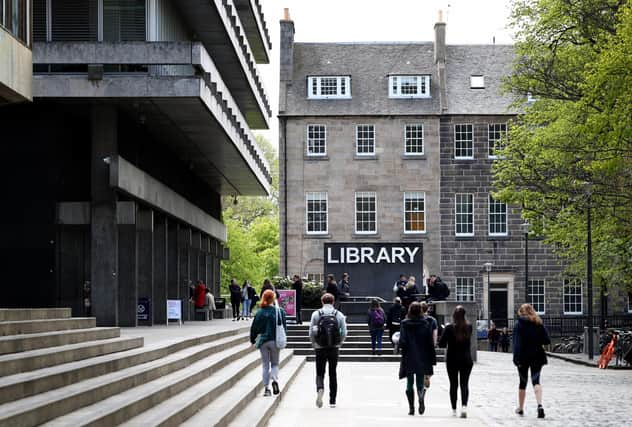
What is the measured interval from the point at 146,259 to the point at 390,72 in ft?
102

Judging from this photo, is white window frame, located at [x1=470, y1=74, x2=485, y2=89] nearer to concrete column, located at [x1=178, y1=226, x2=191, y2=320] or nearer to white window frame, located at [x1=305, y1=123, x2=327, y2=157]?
white window frame, located at [x1=305, y1=123, x2=327, y2=157]

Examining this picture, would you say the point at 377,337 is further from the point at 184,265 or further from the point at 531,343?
the point at 531,343

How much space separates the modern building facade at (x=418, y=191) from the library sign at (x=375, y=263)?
53.5 feet

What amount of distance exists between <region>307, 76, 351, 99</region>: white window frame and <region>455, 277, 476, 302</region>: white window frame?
451 inches

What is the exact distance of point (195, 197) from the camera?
47.7m

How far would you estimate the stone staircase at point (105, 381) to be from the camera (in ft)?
36.3

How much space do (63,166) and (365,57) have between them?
36.6m

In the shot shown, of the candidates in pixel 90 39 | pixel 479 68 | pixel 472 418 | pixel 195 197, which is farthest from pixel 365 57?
pixel 472 418

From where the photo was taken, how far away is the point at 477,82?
63.5 metres

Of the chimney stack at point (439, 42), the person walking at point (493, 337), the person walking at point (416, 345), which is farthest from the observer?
the chimney stack at point (439, 42)

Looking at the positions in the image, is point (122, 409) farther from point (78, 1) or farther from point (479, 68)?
point (479, 68)

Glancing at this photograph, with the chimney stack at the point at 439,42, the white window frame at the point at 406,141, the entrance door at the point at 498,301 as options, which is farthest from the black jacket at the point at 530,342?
the chimney stack at the point at 439,42

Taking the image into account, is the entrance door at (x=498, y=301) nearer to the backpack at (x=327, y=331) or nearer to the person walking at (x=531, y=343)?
the backpack at (x=327, y=331)

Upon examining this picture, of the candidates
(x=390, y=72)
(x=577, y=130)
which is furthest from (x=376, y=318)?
(x=390, y=72)
